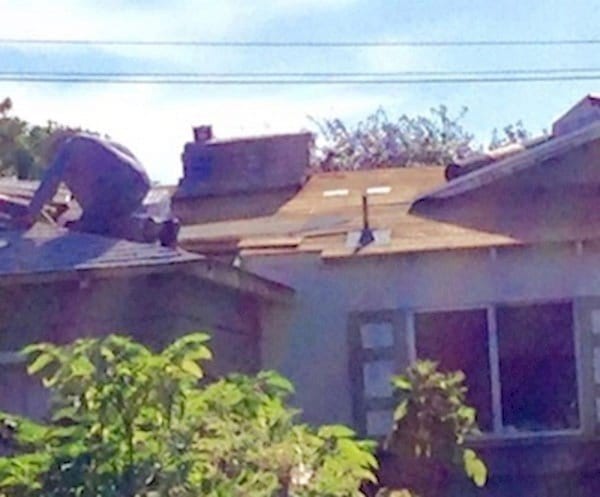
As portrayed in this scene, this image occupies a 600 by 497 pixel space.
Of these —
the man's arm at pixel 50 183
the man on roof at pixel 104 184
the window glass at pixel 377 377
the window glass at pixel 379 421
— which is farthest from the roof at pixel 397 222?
the man's arm at pixel 50 183

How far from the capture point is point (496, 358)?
15.5m

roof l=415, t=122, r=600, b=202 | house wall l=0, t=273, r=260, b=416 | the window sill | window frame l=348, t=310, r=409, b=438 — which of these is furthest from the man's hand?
roof l=415, t=122, r=600, b=202

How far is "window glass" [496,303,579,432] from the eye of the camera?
15.6 meters

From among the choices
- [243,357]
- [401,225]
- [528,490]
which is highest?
[401,225]

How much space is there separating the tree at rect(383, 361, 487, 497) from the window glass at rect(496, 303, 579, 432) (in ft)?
11.5

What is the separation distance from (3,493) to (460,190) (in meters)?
12.3

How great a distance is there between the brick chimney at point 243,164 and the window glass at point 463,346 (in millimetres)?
5697

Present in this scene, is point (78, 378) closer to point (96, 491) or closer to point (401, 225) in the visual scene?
point (96, 491)

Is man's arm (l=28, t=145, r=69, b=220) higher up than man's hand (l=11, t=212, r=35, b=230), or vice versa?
man's arm (l=28, t=145, r=69, b=220)

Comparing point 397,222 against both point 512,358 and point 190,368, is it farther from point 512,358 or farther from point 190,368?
point 190,368

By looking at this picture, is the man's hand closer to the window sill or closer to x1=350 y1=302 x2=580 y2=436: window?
x1=350 y1=302 x2=580 y2=436: window

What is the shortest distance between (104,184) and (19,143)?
32643mm

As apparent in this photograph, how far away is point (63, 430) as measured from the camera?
19.8 ft

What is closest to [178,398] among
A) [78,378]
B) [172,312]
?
[78,378]
